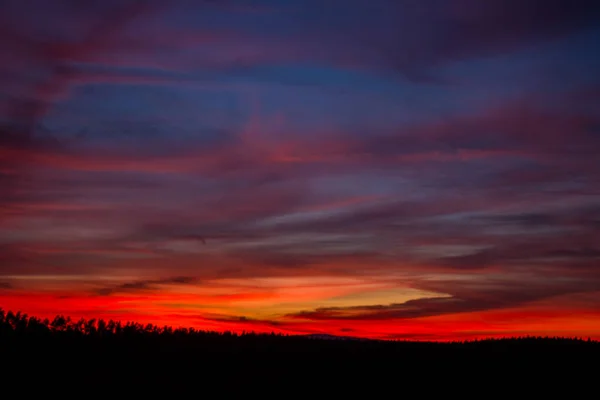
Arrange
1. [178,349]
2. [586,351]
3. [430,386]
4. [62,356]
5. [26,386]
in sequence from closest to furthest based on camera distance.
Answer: [26,386], [430,386], [62,356], [178,349], [586,351]

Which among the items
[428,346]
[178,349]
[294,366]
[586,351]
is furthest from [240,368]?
[586,351]

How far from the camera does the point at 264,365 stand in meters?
28.9

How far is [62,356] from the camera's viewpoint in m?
29.1

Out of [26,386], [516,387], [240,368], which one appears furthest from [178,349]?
[516,387]

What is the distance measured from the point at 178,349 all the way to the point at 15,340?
6.23 metres

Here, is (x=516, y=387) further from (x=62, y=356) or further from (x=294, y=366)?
(x=62, y=356)

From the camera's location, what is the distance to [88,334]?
1323 inches

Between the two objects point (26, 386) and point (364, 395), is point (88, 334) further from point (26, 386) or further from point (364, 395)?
point (364, 395)

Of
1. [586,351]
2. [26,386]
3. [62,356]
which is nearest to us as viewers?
[26,386]

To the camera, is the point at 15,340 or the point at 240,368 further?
the point at 15,340

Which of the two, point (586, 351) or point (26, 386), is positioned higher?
point (586, 351)

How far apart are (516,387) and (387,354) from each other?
679 centimetres

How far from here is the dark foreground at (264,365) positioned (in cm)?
2502

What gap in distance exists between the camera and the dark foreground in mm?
25016
